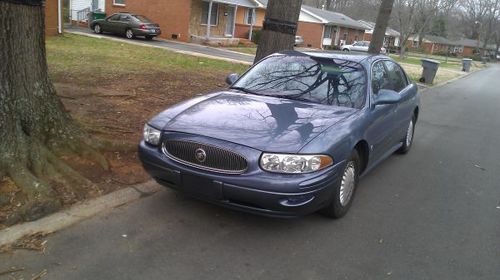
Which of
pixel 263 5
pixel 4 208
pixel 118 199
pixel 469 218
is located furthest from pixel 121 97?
pixel 263 5

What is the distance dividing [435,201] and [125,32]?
24521 millimetres

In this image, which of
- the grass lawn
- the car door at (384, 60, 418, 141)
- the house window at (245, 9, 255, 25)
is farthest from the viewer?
the house window at (245, 9, 255, 25)

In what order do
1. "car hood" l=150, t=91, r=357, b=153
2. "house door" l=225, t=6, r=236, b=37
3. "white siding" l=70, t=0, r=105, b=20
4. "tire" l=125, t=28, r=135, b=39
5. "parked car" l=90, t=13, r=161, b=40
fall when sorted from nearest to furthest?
"car hood" l=150, t=91, r=357, b=153 < "parked car" l=90, t=13, r=161, b=40 < "tire" l=125, t=28, r=135, b=39 < "white siding" l=70, t=0, r=105, b=20 < "house door" l=225, t=6, r=236, b=37

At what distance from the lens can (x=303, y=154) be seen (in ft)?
12.3

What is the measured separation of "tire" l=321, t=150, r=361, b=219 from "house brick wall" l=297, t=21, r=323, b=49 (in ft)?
147

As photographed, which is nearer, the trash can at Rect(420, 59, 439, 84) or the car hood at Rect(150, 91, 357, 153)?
the car hood at Rect(150, 91, 357, 153)

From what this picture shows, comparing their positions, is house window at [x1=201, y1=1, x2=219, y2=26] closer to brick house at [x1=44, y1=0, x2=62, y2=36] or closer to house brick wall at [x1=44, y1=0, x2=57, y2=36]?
brick house at [x1=44, y1=0, x2=62, y2=36]

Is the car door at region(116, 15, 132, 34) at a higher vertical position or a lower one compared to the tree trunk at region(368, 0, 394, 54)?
lower

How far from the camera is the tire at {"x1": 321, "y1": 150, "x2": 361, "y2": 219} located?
428cm

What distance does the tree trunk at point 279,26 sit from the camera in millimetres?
7953

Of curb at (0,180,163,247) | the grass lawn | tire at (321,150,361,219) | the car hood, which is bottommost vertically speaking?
curb at (0,180,163,247)

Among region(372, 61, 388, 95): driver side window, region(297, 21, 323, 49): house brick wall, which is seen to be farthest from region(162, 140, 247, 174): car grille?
region(297, 21, 323, 49): house brick wall

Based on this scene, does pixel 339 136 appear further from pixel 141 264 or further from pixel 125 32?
pixel 125 32

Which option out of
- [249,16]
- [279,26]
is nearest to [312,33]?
[249,16]
